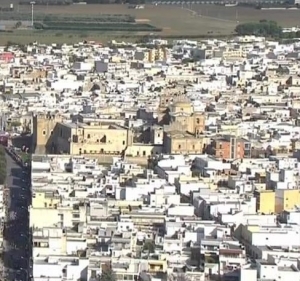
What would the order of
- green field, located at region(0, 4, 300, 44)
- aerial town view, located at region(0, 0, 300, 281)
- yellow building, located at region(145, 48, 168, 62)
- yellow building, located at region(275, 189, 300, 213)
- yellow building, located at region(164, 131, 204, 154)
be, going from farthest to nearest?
1. green field, located at region(0, 4, 300, 44)
2. yellow building, located at region(145, 48, 168, 62)
3. yellow building, located at region(164, 131, 204, 154)
4. yellow building, located at region(275, 189, 300, 213)
5. aerial town view, located at region(0, 0, 300, 281)

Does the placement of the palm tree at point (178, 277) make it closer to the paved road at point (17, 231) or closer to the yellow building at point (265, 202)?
the paved road at point (17, 231)

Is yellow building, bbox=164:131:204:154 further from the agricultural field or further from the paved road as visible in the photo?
the agricultural field

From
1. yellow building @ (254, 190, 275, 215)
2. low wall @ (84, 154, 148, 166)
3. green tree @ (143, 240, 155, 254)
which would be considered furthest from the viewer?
low wall @ (84, 154, 148, 166)

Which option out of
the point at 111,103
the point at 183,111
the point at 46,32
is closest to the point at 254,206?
the point at 183,111

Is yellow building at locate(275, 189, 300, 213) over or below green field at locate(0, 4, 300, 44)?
over

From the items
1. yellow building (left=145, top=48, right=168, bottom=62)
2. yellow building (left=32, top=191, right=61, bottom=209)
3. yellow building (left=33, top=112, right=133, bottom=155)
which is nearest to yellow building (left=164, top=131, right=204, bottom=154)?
yellow building (left=33, top=112, right=133, bottom=155)

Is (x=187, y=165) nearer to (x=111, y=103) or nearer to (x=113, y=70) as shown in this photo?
(x=111, y=103)

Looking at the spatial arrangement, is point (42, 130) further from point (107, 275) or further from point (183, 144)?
point (107, 275)
